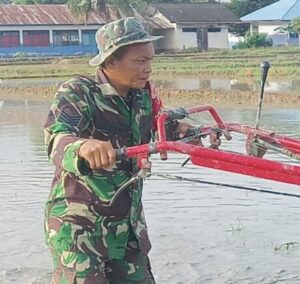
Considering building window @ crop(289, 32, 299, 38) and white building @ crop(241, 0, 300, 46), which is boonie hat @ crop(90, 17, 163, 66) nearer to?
white building @ crop(241, 0, 300, 46)

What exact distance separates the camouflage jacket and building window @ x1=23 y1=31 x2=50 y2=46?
49.5m

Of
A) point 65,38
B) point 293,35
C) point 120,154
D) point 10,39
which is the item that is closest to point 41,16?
point 65,38

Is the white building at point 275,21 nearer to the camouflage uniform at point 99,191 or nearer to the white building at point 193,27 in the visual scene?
the white building at point 193,27

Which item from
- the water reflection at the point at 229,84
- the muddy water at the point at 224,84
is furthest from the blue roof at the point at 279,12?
the water reflection at the point at 229,84

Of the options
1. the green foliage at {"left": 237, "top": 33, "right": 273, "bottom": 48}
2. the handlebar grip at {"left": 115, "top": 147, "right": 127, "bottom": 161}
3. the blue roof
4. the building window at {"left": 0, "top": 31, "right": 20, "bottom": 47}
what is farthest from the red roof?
the handlebar grip at {"left": 115, "top": 147, "right": 127, "bottom": 161}

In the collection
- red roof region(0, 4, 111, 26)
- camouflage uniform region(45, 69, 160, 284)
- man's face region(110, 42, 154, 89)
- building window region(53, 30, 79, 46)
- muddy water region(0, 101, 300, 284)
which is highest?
red roof region(0, 4, 111, 26)

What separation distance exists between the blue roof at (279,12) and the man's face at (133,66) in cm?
5662

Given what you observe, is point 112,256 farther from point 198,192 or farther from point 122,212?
point 198,192

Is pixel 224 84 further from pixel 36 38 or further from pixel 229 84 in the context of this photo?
pixel 36 38

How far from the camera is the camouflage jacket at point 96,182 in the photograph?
3.06 metres

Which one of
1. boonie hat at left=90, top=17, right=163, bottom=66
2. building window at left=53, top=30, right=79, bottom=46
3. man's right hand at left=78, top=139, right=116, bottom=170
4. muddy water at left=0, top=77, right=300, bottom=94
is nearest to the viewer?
man's right hand at left=78, top=139, right=116, bottom=170

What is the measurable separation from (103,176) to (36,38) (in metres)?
49.9

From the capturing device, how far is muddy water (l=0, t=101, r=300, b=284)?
538 cm

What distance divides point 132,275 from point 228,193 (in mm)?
4810
